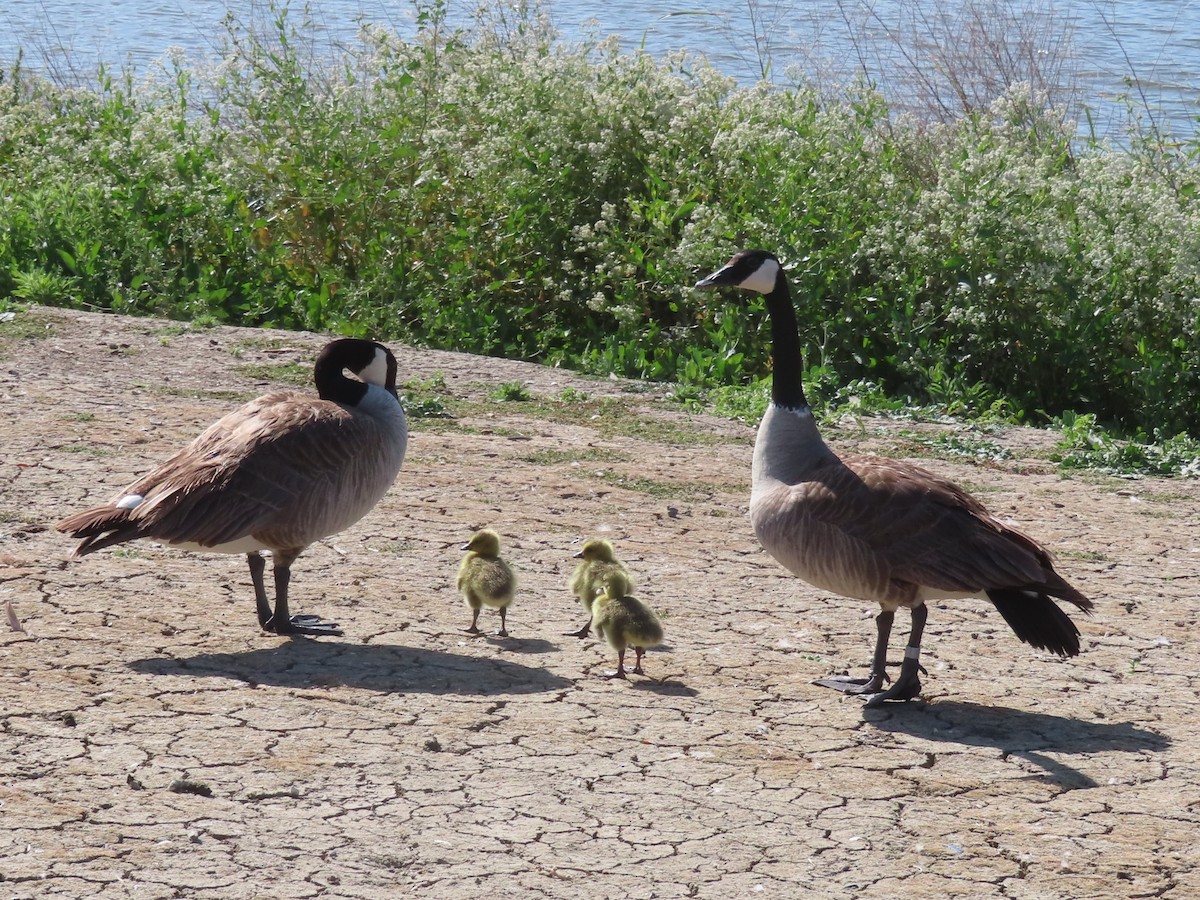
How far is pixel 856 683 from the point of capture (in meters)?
5.77

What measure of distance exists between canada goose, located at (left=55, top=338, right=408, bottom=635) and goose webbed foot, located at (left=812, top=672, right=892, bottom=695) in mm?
1964

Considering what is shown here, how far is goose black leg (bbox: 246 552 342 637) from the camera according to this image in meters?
5.89

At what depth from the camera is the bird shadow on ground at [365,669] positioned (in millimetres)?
5473

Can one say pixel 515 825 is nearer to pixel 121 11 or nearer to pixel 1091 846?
pixel 1091 846

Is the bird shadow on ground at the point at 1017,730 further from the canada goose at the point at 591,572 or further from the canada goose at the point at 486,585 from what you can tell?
the canada goose at the point at 486,585

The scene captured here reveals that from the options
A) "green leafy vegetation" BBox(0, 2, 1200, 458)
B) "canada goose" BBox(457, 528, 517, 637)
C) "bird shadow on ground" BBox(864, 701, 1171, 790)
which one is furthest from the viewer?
"green leafy vegetation" BBox(0, 2, 1200, 458)

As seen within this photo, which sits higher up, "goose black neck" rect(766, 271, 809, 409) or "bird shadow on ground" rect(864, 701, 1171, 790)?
"goose black neck" rect(766, 271, 809, 409)

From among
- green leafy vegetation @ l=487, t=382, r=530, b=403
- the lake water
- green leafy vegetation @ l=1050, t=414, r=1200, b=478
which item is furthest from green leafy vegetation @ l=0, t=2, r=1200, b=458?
the lake water

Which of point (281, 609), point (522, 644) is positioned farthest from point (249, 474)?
point (522, 644)

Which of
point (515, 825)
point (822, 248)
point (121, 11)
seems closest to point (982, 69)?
point (822, 248)

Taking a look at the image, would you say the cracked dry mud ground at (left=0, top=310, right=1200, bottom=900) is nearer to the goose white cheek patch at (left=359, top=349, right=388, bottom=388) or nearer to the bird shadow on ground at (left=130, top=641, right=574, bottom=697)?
the bird shadow on ground at (left=130, top=641, right=574, bottom=697)

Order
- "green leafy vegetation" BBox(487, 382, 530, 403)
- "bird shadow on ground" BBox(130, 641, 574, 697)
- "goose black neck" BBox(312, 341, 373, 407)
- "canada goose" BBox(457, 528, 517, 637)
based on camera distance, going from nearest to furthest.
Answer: "bird shadow on ground" BBox(130, 641, 574, 697) → "canada goose" BBox(457, 528, 517, 637) → "goose black neck" BBox(312, 341, 373, 407) → "green leafy vegetation" BBox(487, 382, 530, 403)

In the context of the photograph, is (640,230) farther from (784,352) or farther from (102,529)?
(102,529)

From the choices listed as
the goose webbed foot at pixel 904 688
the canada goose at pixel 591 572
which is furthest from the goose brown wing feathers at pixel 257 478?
the goose webbed foot at pixel 904 688
